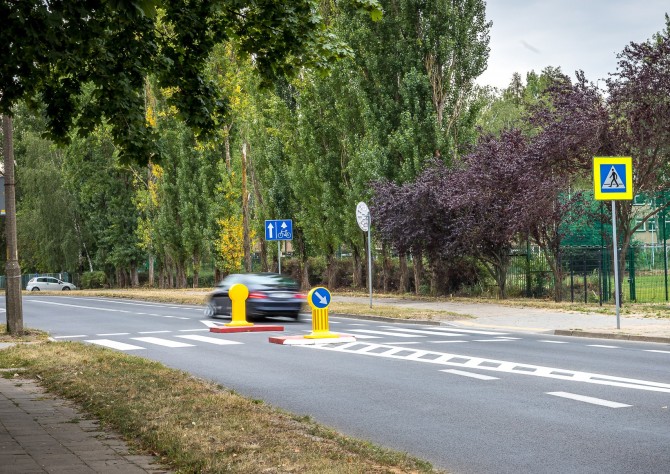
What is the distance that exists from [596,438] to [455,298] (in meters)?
25.2

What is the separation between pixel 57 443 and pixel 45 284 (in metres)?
68.7

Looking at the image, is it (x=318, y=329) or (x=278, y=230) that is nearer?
(x=318, y=329)

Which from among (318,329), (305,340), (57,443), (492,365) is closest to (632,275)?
(318,329)

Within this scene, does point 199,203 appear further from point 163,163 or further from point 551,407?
point 551,407

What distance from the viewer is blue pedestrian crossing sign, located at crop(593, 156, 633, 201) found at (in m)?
20.1

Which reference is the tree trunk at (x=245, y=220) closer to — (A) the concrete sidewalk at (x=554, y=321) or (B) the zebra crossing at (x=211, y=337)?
(A) the concrete sidewalk at (x=554, y=321)

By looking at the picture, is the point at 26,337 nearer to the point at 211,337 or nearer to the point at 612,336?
the point at 211,337

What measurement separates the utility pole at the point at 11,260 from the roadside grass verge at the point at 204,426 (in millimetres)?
6796

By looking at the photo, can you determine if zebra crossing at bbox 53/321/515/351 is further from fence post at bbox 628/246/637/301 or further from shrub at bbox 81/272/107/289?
shrub at bbox 81/272/107/289

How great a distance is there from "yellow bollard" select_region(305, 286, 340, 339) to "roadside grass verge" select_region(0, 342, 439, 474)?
511 cm

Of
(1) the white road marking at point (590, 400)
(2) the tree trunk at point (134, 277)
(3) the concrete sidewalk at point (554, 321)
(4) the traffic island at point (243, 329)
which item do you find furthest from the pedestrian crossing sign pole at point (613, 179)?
(2) the tree trunk at point (134, 277)

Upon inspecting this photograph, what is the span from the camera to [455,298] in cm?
3328

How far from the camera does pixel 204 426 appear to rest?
8.31 meters

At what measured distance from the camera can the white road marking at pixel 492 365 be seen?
11.6 m
